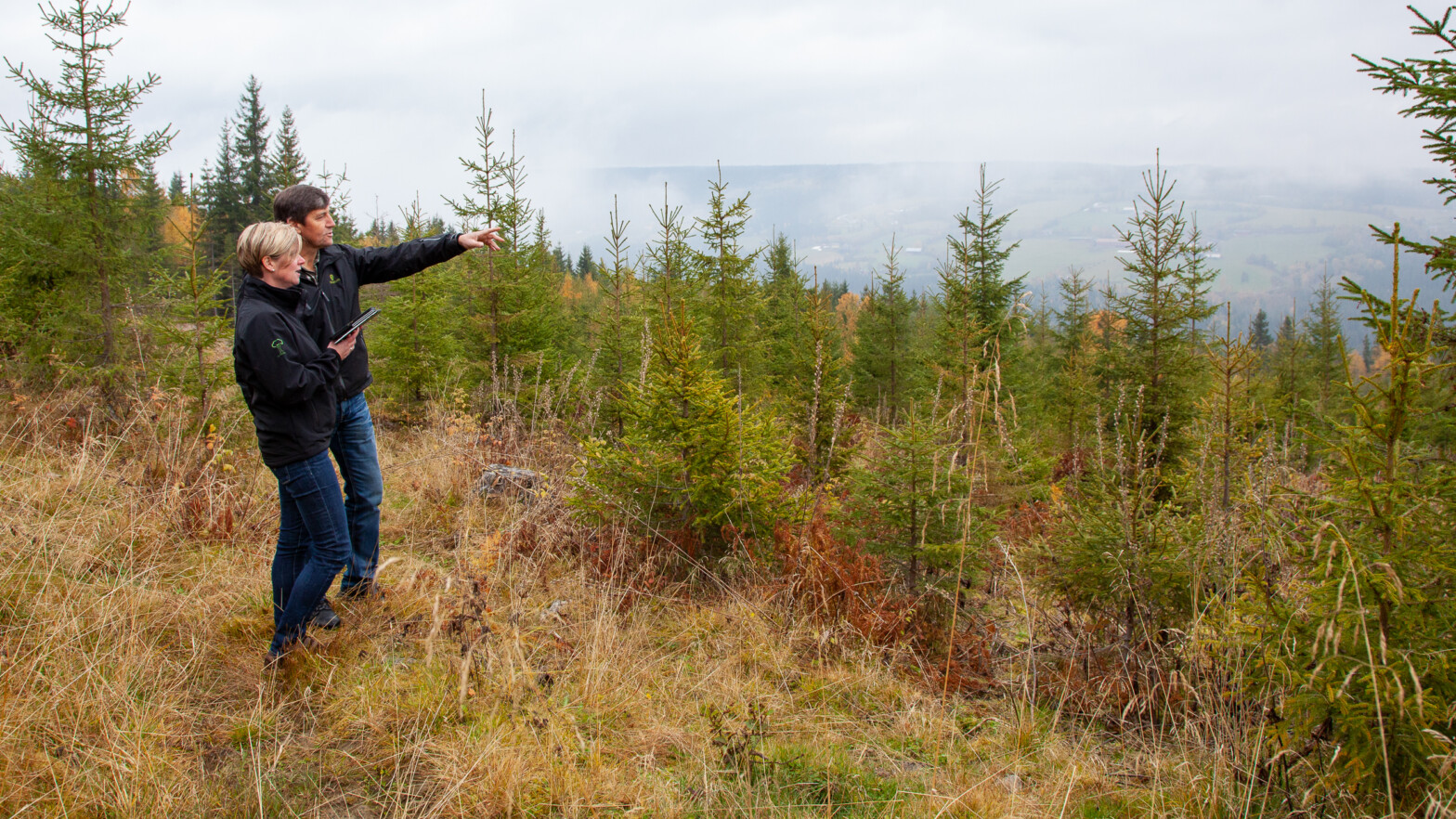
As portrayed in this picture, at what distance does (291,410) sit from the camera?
2.67 metres

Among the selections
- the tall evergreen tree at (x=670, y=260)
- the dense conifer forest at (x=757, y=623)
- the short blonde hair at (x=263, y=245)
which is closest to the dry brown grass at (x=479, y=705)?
the dense conifer forest at (x=757, y=623)

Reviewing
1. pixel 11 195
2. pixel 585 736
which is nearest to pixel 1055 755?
pixel 585 736

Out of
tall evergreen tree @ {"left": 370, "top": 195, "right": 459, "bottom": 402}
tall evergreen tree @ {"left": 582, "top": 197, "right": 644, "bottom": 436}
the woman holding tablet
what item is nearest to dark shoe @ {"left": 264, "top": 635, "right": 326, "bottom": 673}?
the woman holding tablet

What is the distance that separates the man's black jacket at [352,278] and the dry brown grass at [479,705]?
918 mm

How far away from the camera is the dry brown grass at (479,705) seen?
213 cm

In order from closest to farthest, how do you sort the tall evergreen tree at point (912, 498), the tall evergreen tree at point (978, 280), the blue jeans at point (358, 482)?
1. the blue jeans at point (358, 482)
2. the tall evergreen tree at point (912, 498)
3. the tall evergreen tree at point (978, 280)

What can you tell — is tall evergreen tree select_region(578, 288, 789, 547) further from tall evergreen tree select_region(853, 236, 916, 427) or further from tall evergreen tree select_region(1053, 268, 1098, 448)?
tall evergreen tree select_region(853, 236, 916, 427)

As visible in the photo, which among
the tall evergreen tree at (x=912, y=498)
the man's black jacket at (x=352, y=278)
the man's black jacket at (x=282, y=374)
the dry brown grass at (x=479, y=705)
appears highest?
the man's black jacket at (x=352, y=278)

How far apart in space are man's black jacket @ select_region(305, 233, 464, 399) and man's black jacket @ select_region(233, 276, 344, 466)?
15cm

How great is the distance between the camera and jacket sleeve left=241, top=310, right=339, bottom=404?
8.26ft

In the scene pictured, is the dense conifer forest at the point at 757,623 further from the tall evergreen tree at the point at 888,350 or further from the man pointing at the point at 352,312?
the tall evergreen tree at the point at 888,350

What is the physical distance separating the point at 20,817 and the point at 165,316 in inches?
368

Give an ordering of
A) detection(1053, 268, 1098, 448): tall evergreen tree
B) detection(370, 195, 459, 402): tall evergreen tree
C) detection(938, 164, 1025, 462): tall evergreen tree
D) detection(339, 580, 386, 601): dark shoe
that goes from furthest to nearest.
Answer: detection(1053, 268, 1098, 448): tall evergreen tree → detection(938, 164, 1025, 462): tall evergreen tree → detection(370, 195, 459, 402): tall evergreen tree → detection(339, 580, 386, 601): dark shoe

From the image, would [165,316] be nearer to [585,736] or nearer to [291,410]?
[291,410]
